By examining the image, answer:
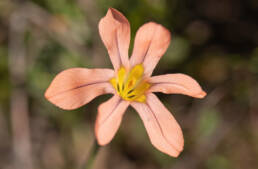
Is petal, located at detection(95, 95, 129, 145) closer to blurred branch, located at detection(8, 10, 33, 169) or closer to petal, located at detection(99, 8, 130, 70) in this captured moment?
petal, located at detection(99, 8, 130, 70)

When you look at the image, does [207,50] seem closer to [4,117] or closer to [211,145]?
[211,145]

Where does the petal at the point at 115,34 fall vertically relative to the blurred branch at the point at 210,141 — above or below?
above

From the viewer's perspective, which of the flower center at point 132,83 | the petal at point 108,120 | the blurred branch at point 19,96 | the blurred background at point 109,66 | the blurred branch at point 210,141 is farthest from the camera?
the blurred branch at point 210,141

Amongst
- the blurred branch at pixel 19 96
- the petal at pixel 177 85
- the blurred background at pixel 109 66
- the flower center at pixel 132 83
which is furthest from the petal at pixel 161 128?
the blurred branch at pixel 19 96

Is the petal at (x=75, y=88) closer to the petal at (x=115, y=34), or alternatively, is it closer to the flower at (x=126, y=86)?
the flower at (x=126, y=86)

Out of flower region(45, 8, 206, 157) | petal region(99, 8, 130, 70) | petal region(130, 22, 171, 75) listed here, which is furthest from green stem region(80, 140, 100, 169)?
petal region(130, 22, 171, 75)

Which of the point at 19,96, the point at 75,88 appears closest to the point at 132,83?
the point at 75,88

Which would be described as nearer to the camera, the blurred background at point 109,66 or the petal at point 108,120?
the petal at point 108,120
